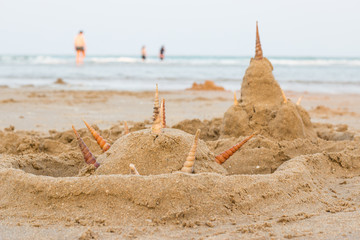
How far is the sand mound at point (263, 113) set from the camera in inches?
161

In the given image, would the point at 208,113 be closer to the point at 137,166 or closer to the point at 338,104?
the point at 338,104

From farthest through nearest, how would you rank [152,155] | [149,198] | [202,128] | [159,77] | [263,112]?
1. [159,77]
2. [202,128]
3. [263,112]
4. [152,155]
5. [149,198]

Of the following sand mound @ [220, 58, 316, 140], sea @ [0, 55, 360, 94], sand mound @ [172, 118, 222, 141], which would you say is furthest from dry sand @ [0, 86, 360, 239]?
sea @ [0, 55, 360, 94]

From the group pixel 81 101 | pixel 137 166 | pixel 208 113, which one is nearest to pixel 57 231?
pixel 137 166

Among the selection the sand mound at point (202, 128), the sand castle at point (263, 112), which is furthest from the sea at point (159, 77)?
the sand castle at point (263, 112)

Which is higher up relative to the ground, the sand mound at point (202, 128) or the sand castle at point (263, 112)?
the sand castle at point (263, 112)

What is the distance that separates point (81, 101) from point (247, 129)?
5519 millimetres

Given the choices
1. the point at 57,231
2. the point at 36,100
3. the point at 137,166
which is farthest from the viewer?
the point at 36,100

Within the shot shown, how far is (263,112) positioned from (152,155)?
2046mm

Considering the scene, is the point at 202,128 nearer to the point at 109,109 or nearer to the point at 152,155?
the point at 152,155

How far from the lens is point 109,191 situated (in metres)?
2.19

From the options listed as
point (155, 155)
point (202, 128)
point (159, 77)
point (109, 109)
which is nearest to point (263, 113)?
point (202, 128)

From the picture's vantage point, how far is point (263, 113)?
14.1ft

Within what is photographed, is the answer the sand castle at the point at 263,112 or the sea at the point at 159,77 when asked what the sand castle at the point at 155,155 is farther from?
the sea at the point at 159,77
